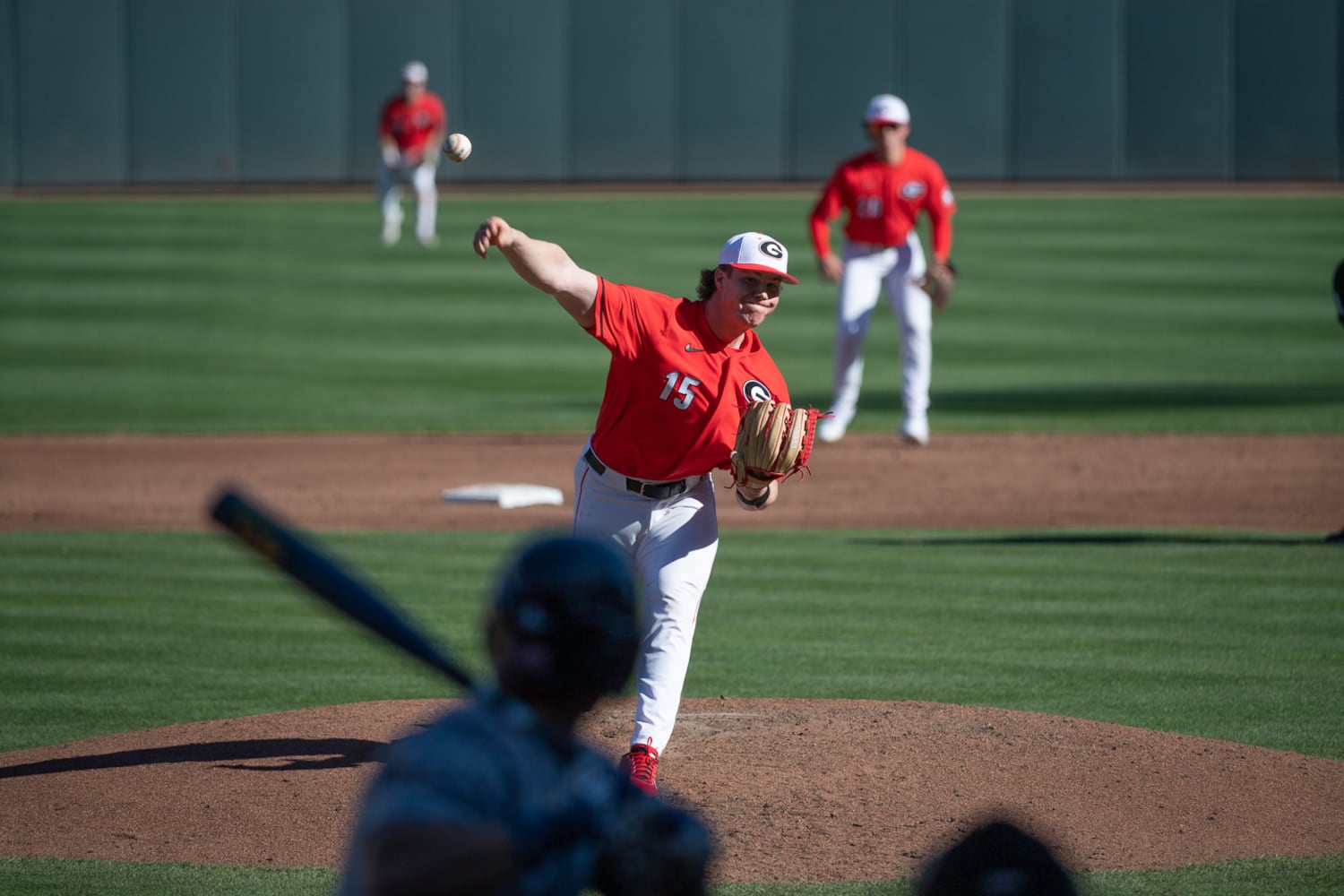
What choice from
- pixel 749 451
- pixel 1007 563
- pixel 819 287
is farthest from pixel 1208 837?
pixel 819 287

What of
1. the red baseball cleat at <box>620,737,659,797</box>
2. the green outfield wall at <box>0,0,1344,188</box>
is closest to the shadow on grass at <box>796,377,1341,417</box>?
the red baseball cleat at <box>620,737,659,797</box>

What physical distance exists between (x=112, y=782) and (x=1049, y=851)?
4.19 meters

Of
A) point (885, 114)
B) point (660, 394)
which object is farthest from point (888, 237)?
point (660, 394)

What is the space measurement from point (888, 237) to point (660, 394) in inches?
294

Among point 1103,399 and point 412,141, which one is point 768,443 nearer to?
point 1103,399

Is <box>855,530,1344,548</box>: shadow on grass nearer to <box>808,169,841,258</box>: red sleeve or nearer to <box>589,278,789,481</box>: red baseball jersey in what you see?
<box>808,169,841,258</box>: red sleeve

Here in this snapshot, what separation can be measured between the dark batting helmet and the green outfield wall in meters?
30.0

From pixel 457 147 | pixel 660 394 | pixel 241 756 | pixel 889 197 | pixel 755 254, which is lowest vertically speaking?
pixel 241 756

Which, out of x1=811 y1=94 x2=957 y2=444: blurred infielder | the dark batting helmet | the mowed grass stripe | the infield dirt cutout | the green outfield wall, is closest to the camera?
the dark batting helmet

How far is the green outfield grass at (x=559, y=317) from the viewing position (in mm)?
16250

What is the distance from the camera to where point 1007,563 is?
9398mm

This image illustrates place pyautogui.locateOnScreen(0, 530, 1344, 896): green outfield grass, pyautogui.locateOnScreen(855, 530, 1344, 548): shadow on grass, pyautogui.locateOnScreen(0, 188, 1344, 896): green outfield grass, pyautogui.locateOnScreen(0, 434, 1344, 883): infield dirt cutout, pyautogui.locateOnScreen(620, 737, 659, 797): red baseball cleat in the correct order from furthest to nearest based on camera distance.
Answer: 1. pyautogui.locateOnScreen(855, 530, 1344, 548): shadow on grass
2. pyautogui.locateOnScreen(0, 188, 1344, 896): green outfield grass
3. pyautogui.locateOnScreen(0, 530, 1344, 896): green outfield grass
4. pyautogui.locateOnScreen(620, 737, 659, 797): red baseball cleat
5. pyautogui.locateOnScreen(0, 434, 1344, 883): infield dirt cutout

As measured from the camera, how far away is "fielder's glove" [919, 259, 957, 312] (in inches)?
484

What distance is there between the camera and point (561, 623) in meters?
2.28
